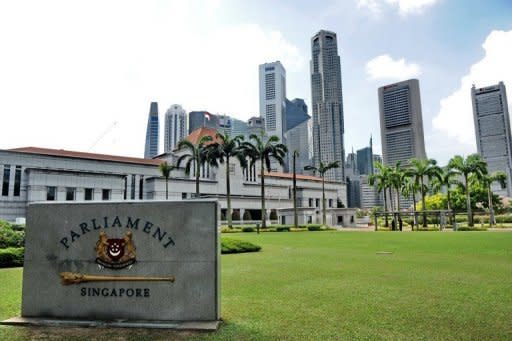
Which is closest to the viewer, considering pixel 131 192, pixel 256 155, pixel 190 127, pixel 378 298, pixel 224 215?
pixel 378 298

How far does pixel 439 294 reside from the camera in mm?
7160

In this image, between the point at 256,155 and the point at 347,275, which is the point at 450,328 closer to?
the point at 347,275

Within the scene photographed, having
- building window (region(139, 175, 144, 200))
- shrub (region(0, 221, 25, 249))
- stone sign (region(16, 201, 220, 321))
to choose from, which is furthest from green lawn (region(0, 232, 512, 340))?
building window (region(139, 175, 144, 200))

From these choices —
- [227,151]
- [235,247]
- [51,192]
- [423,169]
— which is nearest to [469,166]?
[423,169]

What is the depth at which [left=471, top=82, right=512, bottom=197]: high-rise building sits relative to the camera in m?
171

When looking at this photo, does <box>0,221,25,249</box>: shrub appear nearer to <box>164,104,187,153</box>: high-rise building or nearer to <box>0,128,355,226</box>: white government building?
<box>0,128,355,226</box>: white government building

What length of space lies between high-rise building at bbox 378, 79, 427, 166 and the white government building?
102839mm

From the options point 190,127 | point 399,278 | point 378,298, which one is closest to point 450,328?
point 378,298

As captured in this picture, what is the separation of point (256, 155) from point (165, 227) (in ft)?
132

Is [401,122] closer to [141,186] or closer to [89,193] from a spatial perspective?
[141,186]

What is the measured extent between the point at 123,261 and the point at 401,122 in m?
186

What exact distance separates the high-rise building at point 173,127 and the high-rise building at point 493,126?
14967 cm

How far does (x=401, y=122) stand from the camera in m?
174

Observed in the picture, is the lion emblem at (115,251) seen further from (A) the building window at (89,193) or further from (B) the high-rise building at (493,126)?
(B) the high-rise building at (493,126)
